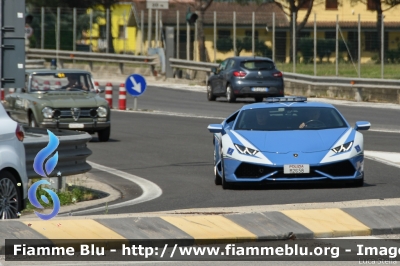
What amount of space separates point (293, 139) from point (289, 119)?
33.6 inches

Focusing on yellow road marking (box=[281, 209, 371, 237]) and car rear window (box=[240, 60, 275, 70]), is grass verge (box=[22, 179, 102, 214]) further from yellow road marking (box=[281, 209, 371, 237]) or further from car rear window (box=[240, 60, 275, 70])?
car rear window (box=[240, 60, 275, 70])

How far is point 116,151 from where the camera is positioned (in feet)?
68.6

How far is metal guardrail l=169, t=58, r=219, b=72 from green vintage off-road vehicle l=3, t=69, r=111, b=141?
20572 millimetres

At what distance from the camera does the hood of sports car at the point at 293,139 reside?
14.0 m

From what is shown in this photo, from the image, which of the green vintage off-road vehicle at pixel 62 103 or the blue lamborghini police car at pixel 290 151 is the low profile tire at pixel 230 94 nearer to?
the green vintage off-road vehicle at pixel 62 103

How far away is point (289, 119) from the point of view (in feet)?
49.1

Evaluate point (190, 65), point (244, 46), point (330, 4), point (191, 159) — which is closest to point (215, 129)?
point (191, 159)

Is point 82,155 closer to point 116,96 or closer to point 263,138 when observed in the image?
point 263,138

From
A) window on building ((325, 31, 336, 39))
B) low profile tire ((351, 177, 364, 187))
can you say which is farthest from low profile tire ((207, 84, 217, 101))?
low profile tire ((351, 177, 364, 187))

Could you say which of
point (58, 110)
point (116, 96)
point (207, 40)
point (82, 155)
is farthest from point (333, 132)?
point (207, 40)

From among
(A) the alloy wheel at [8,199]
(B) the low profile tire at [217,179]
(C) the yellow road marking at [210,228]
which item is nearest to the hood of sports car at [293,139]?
(B) the low profile tire at [217,179]

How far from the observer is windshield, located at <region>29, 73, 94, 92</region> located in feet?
75.5

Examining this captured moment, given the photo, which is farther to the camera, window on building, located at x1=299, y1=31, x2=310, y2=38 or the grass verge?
window on building, located at x1=299, y1=31, x2=310, y2=38

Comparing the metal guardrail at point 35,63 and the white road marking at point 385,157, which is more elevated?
the metal guardrail at point 35,63
